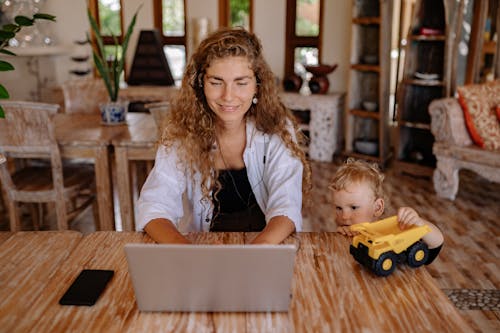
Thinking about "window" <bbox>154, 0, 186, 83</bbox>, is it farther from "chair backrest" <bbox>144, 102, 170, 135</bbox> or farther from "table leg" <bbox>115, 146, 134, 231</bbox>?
"table leg" <bbox>115, 146, 134, 231</bbox>

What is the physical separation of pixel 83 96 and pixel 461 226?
283cm

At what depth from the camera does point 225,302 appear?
107 cm

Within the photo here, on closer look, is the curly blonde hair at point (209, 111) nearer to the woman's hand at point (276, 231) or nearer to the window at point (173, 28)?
the woman's hand at point (276, 231)

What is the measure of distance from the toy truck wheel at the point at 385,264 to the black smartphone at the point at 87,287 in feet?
2.14

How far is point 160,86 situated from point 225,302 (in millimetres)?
4528

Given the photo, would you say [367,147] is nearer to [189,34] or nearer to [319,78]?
[319,78]

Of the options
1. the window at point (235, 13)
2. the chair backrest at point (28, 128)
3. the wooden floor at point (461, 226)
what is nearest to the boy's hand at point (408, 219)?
the wooden floor at point (461, 226)

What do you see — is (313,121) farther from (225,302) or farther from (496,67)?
(225,302)

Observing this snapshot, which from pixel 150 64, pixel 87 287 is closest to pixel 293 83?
pixel 150 64

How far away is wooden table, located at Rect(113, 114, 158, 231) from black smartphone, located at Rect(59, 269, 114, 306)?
5.01 feet

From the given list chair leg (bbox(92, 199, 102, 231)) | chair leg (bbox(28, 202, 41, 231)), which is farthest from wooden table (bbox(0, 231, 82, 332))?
chair leg (bbox(28, 202, 41, 231))

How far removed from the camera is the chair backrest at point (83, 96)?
3.74 m

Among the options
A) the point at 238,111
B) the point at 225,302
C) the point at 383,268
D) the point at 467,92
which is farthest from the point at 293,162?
the point at 467,92

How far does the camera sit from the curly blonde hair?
168 cm
